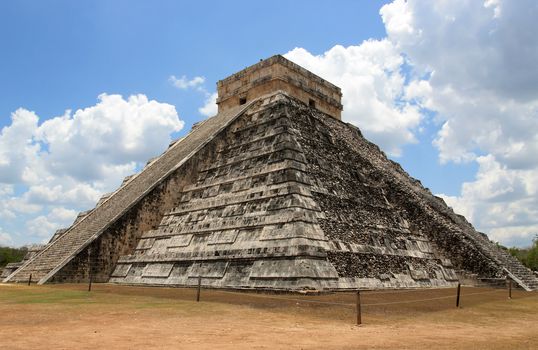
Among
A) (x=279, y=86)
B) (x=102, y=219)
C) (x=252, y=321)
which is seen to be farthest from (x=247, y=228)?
(x=279, y=86)

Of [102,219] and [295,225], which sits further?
[102,219]

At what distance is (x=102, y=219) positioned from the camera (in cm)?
1767

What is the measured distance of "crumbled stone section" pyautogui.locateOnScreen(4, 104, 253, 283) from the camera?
1534 centimetres

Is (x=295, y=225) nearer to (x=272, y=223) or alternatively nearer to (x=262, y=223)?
(x=272, y=223)

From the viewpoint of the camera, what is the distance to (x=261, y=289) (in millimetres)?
11570

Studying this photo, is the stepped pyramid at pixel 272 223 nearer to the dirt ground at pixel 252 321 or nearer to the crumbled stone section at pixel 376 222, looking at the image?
the crumbled stone section at pixel 376 222

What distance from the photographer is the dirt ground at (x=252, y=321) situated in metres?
6.23

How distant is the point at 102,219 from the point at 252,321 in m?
11.4

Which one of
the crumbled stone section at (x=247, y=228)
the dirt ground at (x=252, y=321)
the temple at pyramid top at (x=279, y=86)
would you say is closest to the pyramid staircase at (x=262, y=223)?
the crumbled stone section at (x=247, y=228)

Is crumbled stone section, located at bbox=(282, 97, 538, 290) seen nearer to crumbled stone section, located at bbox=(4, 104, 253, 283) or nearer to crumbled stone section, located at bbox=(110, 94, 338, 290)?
crumbled stone section, located at bbox=(110, 94, 338, 290)

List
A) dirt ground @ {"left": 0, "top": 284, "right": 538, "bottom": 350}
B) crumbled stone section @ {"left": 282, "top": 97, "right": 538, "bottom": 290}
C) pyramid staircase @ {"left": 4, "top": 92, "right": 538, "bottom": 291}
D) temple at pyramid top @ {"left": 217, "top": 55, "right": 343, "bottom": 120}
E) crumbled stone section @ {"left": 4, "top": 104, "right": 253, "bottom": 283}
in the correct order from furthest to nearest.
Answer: temple at pyramid top @ {"left": 217, "top": 55, "right": 343, "bottom": 120}, crumbled stone section @ {"left": 4, "top": 104, "right": 253, "bottom": 283}, crumbled stone section @ {"left": 282, "top": 97, "right": 538, "bottom": 290}, pyramid staircase @ {"left": 4, "top": 92, "right": 538, "bottom": 291}, dirt ground @ {"left": 0, "top": 284, "right": 538, "bottom": 350}

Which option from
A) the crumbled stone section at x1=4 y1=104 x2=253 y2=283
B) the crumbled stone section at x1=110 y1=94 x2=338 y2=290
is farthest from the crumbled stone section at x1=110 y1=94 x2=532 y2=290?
the crumbled stone section at x1=4 y1=104 x2=253 y2=283

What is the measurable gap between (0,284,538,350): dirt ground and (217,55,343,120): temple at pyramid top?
11.8m

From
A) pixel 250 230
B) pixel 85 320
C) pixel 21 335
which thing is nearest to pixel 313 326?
pixel 85 320
